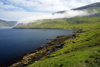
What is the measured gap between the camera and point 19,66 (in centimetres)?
5488

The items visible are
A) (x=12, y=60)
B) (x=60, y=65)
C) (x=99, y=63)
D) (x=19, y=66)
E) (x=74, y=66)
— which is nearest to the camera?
(x=99, y=63)

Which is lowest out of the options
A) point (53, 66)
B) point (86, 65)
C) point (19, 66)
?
point (19, 66)

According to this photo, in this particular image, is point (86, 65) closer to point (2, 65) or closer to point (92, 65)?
point (92, 65)

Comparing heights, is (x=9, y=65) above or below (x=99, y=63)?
below

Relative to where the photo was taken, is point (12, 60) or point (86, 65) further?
point (12, 60)

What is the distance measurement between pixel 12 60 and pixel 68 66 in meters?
53.0

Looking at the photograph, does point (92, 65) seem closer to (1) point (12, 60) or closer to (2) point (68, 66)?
(2) point (68, 66)

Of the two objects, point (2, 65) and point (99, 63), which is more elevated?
point (99, 63)

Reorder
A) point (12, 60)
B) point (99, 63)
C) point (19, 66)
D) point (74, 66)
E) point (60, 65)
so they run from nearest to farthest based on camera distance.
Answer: point (99, 63) → point (74, 66) → point (60, 65) → point (19, 66) → point (12, 60)

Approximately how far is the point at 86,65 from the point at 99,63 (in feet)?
14.8

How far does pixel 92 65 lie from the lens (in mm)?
27344

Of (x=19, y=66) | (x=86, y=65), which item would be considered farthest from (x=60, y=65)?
(x=19, y=66)

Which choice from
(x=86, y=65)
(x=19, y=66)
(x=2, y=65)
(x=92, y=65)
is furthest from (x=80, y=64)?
(x=2, y=65)

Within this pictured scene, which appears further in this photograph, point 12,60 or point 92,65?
point 12,60
